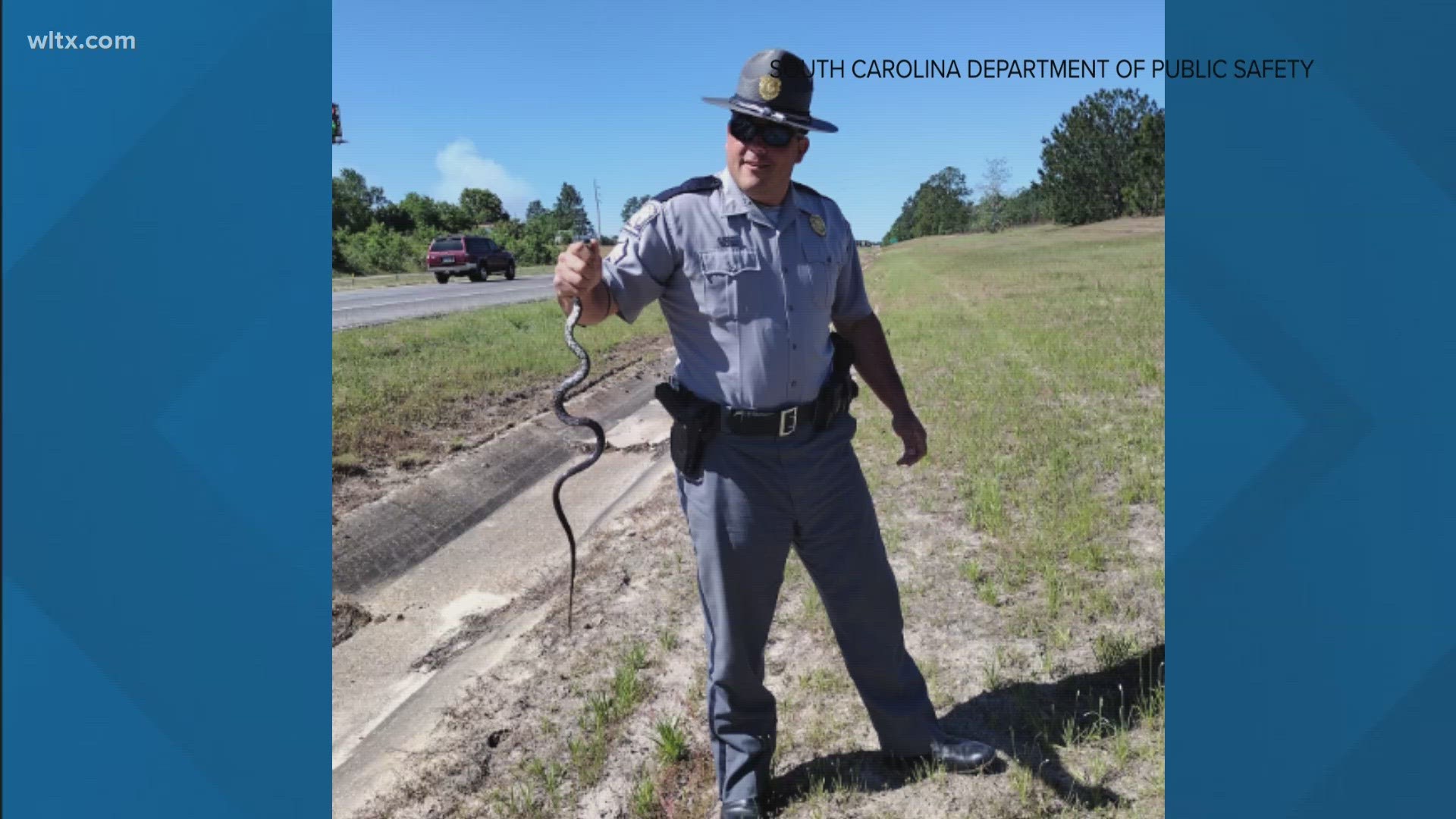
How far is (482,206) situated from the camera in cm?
7150

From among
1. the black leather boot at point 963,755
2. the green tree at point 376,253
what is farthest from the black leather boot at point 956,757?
the green tree at point 376,253

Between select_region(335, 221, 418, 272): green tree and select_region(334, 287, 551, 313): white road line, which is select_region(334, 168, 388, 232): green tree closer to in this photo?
select_region(335, 221, 418, 272): green tree

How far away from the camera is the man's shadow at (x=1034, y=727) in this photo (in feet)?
10.0

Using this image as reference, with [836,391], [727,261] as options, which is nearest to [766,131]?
[727,261]

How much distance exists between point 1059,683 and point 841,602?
1182 mm

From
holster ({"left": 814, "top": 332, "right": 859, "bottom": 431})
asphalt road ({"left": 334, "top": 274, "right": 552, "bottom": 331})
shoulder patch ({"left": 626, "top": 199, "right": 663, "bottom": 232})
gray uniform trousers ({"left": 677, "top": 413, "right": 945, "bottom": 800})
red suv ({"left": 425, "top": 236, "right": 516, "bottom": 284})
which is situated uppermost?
red suv ({"left": 425, "top": 236, "right": 516, "bottom": 284})

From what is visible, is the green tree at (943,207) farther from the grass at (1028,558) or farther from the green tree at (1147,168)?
the grass at (1028,558)

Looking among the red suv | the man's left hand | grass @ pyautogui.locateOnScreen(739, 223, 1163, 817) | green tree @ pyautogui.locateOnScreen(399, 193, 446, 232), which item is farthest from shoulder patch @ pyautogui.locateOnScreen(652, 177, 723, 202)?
green tree @ pyautogui.locateOnScreen(399, 193, 446, 232)

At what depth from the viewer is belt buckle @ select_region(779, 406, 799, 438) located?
277 cm

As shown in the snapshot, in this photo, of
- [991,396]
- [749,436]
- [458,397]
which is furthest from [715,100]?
[458,397]

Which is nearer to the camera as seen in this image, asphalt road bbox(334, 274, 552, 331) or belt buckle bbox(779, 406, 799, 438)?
belt buckle bbox(779, 406, 799, 438)

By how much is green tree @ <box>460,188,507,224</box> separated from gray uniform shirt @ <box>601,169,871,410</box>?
65.2 m

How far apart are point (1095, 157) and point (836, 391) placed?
85644mm

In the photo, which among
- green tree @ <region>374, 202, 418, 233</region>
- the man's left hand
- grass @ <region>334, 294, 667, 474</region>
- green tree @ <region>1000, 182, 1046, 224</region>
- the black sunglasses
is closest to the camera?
the black sunglasses
